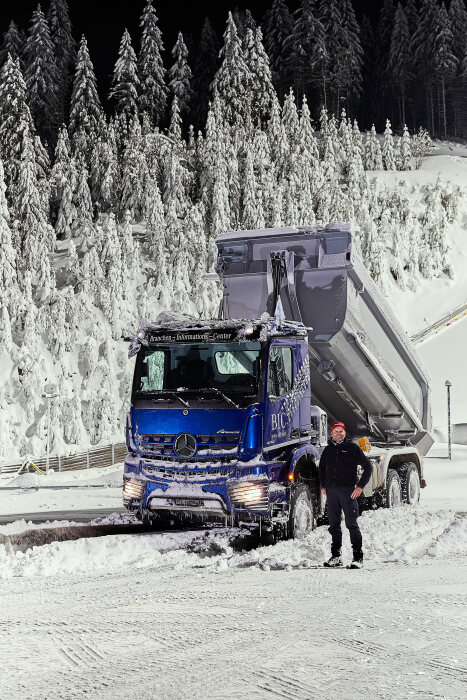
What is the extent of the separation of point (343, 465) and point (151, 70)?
3079 inches

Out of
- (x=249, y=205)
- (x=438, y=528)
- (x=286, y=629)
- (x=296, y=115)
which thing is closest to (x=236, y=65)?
(x=296, y=115)

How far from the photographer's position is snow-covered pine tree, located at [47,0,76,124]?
81.8 m

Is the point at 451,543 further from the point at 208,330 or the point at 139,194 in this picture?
the point at 139,194

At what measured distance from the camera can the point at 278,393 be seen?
34.1 feet

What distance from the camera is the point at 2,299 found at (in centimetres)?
4794

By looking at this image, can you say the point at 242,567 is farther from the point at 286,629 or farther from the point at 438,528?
the point at 438,528

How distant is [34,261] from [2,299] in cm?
549

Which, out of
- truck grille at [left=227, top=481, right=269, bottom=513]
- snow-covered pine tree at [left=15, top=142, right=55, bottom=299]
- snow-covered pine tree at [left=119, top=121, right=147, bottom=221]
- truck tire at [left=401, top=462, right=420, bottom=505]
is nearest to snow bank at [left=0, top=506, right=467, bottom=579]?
truck grille at [left=227, top=481, right=269, bottom=513]

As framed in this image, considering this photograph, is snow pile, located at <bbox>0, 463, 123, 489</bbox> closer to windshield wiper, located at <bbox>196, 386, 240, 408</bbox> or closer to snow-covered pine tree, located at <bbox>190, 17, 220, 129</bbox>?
windshield wiper, located at <bbox>196, 386, 240, 408</bbox>

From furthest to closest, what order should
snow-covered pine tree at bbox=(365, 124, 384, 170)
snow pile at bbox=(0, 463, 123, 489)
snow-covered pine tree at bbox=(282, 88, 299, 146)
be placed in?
snow-covered pine tree at bbox=(365, 124, 384, 170) → snow-covered pine tree at bbox=(282, 88, 299, 146) → snow pile at bbox=(0, 463, 123, 489)

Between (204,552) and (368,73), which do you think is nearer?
(204,552)

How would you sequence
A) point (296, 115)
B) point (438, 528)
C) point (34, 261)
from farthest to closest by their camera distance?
1. point (296, 115)
2. point (34, 261)
3. point (438, 528)

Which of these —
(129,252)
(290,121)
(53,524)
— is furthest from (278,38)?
(53,524)

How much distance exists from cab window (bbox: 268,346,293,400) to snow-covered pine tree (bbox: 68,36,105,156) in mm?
59985
